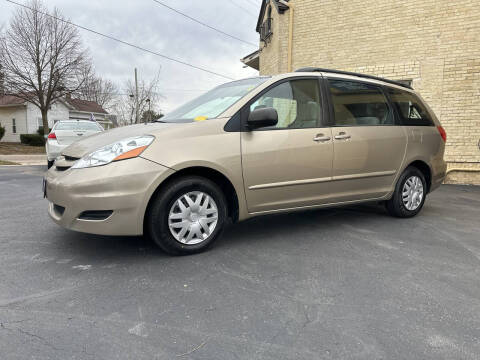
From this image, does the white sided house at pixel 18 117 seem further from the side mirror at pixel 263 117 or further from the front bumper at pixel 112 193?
the side mirror at pixel 263 117

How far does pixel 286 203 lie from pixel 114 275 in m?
1.77

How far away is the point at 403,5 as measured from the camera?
8492mm

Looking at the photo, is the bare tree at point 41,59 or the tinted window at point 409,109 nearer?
the tinted window at point 409,109

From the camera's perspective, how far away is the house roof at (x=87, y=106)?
3491cm


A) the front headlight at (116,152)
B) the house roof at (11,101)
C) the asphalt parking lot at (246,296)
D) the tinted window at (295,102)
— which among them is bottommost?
the asphalt parking lot at (246,296)

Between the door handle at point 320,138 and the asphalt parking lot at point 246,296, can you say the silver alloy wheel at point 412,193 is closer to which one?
A: the asphalt parking lot at point 246,296

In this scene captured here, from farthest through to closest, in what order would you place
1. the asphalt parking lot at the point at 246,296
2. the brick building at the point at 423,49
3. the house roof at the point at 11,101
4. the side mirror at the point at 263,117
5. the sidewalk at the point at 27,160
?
the house roof at the point at 11,101, the sidewalk at the point at 27,160, the brick building at the point at 423,49, the side mirror at the point at 263,117, the asphalt parking lot at the point at 246,296

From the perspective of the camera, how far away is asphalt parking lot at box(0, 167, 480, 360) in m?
1.88

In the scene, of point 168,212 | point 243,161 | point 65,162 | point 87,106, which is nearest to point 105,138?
point 65,162

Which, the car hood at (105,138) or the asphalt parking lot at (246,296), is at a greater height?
the car hood at (105,138)

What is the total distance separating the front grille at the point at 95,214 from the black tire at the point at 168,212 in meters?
0.34

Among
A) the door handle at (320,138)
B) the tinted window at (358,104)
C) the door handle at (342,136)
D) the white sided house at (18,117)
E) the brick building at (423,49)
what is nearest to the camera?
the door handle at (320,138)

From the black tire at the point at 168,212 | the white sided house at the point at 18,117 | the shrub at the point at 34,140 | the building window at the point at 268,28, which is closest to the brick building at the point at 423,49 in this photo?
the building window at the point at 268,28

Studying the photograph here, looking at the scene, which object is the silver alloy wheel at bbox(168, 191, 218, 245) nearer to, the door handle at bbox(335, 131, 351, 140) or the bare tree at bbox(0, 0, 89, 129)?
the door handle at bbox(335, 131, 351, 140)
